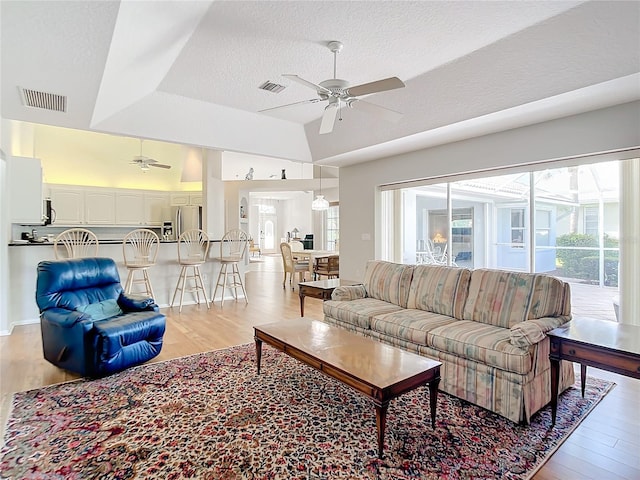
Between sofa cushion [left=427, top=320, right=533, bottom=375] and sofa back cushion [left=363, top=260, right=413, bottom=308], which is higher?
sofa back cushion [left=363, top=260, right=413, bottom=308]

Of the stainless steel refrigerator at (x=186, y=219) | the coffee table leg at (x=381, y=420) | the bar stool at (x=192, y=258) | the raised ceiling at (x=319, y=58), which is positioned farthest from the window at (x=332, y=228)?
the coffee table leg at (x=381, y=420)

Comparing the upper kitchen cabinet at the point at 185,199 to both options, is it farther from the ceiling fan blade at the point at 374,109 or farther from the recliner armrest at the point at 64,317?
the ceiling fan blade at the point at 374,109

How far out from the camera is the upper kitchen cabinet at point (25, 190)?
4945 millimetres

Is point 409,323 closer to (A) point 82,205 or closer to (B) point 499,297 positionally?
(B) point 499,297

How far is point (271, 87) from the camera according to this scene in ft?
12.9

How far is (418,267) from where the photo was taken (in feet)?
12.2

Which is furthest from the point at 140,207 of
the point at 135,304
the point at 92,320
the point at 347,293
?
the point at 347,293

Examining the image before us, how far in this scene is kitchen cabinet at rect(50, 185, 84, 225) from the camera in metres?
7.55

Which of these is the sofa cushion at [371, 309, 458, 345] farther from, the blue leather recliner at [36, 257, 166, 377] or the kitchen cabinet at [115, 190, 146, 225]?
the kitchen cabinet at [115, 190, 146, 225]

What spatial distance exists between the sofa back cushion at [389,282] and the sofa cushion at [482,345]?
2.65 ft

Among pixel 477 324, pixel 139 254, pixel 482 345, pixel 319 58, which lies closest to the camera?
pixel 482 345

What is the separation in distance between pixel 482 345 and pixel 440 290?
3.07ft

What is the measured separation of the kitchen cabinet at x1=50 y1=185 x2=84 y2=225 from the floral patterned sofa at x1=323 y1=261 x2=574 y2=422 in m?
6.83

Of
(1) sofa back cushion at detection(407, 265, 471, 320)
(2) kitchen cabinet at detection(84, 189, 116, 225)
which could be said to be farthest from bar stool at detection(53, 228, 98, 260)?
(1) sofa back cushion at detection(407, 265, 471, 320)
